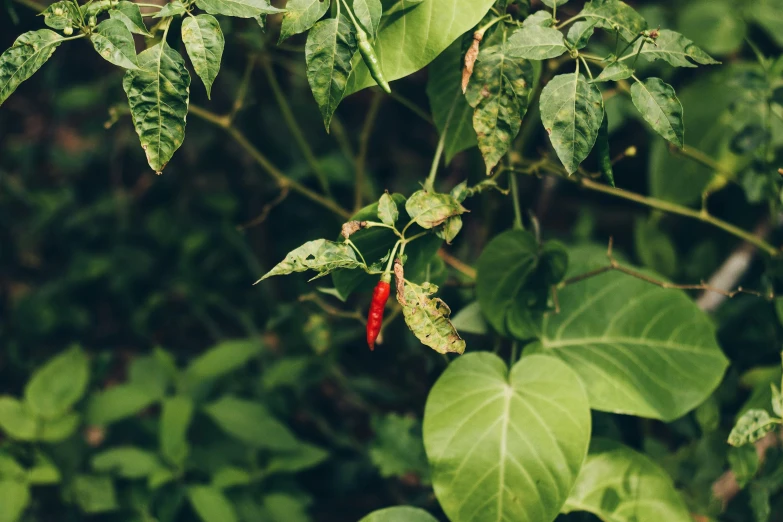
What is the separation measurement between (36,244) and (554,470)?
205 centimetres

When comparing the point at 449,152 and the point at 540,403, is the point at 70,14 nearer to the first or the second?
the point at 449,152

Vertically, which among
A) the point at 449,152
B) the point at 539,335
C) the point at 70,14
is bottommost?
the point at 539,335

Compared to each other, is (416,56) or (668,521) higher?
(416,56)

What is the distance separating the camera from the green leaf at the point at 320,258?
0.87m

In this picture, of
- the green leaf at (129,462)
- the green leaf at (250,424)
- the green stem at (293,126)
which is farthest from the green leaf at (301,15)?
the green leaf at (129,462)

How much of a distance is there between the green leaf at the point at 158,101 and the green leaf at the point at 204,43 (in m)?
0.02

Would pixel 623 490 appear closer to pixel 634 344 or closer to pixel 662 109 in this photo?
pixel 634 344

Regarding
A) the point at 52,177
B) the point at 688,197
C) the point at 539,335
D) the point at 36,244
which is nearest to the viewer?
the point at 539,335

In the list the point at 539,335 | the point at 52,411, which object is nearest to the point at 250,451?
the point at 52,411

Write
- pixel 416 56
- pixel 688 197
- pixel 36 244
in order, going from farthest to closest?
pixel 36 244 → pixel 688 197 → pixel 416 56

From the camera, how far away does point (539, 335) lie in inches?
49.5

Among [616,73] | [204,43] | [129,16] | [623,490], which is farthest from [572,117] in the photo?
[623,490]

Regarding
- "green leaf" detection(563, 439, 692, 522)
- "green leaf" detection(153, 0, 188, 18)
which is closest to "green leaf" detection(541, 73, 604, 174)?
"green leaf" detection(153, 0, 188, 18)

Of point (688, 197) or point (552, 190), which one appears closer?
point (688, 197)
